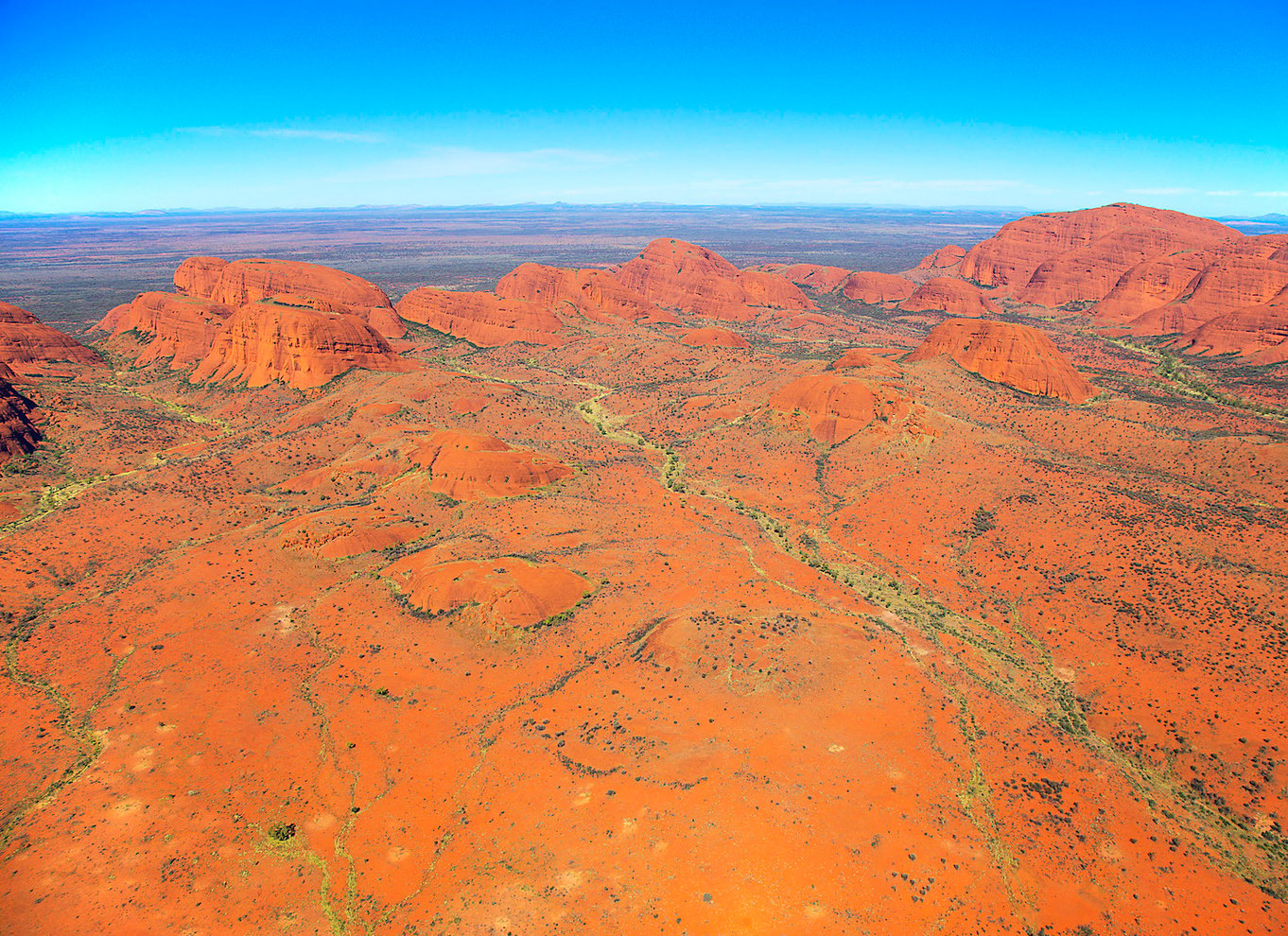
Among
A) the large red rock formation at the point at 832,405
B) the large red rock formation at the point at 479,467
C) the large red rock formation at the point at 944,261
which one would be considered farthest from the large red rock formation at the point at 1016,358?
the large red rock formation at the point at 944,261

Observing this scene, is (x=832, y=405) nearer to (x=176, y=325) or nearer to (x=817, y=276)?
(x=176, y=325)


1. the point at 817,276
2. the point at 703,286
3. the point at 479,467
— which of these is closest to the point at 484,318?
the point at 703,286

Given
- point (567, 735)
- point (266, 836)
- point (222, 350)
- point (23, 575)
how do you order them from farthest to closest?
point (222, 350) → point (23, 575) → point (567, 735) → point (266, 836)

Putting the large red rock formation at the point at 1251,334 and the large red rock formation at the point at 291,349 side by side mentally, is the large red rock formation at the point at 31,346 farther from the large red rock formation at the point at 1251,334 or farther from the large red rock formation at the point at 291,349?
the large red rock formation at the point at 1251,334

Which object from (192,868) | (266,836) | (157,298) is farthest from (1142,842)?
(157,298)

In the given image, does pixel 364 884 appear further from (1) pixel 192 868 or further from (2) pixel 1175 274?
(2) pixel 1175 274

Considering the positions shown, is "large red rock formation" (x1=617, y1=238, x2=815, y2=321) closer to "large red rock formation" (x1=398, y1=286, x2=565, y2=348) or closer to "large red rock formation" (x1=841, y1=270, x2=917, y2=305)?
"large red rock formation" (x1=841, y1=270, x2=917, y2=305)

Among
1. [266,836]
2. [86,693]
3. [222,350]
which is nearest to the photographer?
[266,836]
